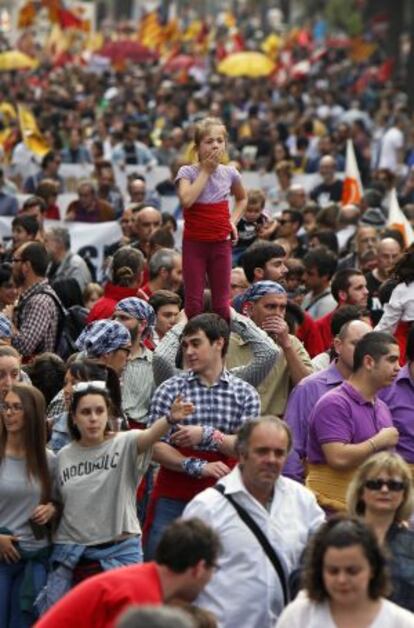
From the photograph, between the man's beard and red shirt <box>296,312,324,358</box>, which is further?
the man's beard

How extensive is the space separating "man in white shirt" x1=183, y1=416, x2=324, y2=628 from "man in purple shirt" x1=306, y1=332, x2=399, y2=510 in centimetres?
129

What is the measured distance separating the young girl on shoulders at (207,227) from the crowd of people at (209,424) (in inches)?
0.5

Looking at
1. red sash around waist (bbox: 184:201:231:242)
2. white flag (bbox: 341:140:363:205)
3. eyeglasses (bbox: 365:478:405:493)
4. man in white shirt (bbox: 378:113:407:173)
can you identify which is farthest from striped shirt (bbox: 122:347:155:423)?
man in white shirt (bbox: 378:113:407:173)

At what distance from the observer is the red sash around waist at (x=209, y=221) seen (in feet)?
42.4

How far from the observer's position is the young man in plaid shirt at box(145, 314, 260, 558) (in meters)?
10.6

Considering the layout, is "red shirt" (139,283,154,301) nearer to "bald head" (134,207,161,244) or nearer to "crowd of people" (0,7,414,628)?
"crowd of people" (0,7,414,628)

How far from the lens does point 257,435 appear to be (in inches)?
365

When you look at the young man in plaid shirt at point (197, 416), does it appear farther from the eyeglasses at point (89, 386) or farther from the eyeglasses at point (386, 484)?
the eyeglasses at point (386, 484)

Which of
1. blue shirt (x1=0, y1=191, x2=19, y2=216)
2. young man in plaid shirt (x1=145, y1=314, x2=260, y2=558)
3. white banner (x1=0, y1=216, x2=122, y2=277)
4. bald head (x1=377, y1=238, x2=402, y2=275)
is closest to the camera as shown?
young man in plaid shirt (x1=145, y1=314, x2=260, y2=558)

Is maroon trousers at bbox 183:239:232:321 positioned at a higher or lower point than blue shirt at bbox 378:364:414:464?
higher

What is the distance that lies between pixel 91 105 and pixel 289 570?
3145cm

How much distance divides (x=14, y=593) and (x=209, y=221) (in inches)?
118

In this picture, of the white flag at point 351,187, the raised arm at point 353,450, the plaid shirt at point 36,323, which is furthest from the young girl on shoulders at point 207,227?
the white flag at point 351,187

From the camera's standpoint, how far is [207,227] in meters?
12.9
